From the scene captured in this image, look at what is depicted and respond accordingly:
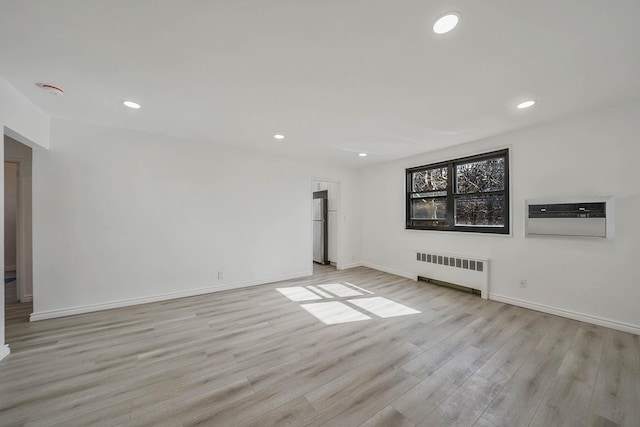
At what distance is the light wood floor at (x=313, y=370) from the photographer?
1552 millimetres

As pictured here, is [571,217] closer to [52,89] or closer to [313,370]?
[313,370]

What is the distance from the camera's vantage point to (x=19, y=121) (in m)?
2.34

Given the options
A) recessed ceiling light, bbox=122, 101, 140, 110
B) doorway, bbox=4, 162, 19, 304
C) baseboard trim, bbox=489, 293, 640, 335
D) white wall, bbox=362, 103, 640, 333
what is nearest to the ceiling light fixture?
recessed ceiling light, bbox=122, 101, 140, 110

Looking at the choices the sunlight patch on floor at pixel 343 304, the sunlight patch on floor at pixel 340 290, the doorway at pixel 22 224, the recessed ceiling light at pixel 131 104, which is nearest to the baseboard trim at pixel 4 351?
the doorway at pixel 22 224

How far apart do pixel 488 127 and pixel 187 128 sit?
4.24 metres

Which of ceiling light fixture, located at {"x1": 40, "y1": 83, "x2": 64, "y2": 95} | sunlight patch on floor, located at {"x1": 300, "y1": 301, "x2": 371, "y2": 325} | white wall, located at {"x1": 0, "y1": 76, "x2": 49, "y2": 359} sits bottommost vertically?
sunlight patch on floor, located at {"x1": 300, "y1": 301, "x2": 371, "y2": 325}

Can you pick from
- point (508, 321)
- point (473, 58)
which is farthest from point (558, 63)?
point (508, 321)

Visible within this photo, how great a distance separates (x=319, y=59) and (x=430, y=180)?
368 cm

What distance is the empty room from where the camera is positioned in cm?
154

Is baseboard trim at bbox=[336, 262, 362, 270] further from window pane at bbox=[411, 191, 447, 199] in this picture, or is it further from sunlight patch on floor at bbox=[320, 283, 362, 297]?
window pane at bbox=[411, 191, 447, 199]

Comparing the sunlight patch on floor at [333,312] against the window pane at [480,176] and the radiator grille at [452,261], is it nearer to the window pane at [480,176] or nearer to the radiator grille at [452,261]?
the radiator grille at [452,261]

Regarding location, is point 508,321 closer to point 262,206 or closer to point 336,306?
point 336,306

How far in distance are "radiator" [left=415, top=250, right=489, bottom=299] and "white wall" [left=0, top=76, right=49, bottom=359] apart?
5.54 metres

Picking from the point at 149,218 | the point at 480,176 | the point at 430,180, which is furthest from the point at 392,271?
the point at 149,218
